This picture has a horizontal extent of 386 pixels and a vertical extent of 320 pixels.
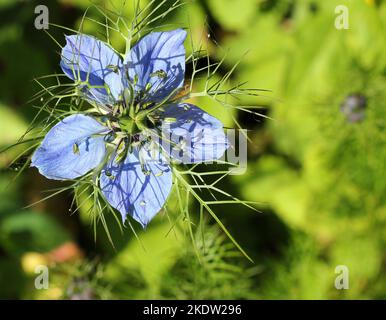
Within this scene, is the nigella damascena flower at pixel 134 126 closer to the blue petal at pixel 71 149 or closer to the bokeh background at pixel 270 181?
the blue petal at pixel 71 149

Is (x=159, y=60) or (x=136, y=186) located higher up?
(x=159, y=60)

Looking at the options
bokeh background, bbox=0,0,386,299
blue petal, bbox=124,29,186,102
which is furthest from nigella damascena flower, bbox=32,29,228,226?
bokeh background, bbox=0,0,386,299

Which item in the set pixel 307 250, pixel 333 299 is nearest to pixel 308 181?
pixel 307 250

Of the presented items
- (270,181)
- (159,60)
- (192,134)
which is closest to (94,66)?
(159,60)

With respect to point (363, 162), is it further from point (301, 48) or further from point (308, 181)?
point (301, 48)

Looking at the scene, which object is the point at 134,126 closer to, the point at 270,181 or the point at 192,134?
Answer: the point at 192,134
